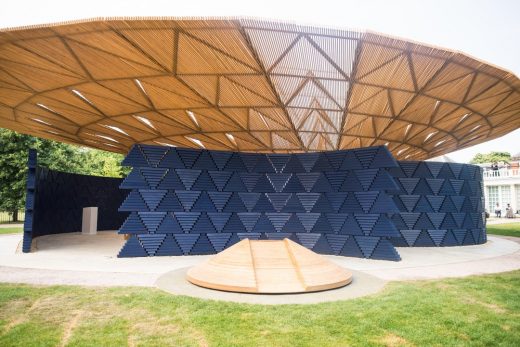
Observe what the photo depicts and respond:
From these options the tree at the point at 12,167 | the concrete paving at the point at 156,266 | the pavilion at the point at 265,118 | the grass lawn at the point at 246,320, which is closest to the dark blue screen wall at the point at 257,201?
the pavilion at the point at 265,118

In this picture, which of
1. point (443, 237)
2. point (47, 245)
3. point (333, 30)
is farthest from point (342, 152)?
point (47, 245)

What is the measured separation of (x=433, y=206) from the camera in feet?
75.9

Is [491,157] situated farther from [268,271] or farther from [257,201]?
[268,271]

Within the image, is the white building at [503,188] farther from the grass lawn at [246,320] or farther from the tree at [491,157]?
the grass lawn at [246,320]

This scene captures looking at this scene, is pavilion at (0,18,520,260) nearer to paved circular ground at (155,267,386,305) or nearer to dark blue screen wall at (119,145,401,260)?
dark blue screen wall at (119,145,401,260)

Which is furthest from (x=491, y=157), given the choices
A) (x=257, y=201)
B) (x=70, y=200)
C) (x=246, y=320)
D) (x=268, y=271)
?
(x=246, y=320)

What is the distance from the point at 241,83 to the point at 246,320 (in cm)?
903

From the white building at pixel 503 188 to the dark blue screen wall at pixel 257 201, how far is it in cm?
5583

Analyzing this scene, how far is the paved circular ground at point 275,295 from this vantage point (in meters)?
9.59

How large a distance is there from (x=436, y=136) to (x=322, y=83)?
12.9 metres

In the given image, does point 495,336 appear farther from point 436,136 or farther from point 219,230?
point 436,136

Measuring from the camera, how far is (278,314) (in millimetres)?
8305

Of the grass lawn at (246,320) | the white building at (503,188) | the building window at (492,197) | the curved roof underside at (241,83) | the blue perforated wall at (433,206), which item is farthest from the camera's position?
the building window at (492,197)

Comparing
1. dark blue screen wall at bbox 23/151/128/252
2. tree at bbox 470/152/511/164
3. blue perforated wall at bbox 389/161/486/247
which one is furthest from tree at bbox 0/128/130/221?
tree at bbox 470/152/511/164
